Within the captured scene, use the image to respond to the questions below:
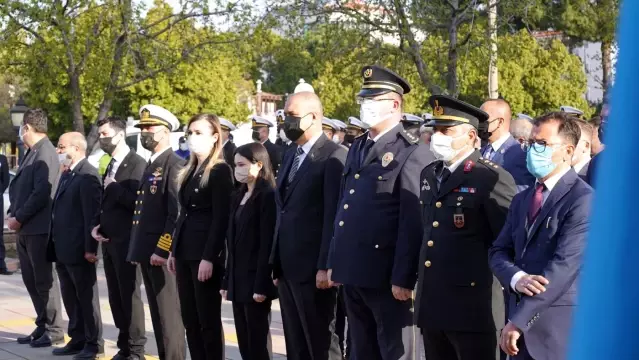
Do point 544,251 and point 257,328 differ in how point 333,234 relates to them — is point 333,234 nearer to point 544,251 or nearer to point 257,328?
point 257,328

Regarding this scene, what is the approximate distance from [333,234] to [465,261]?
1.07m

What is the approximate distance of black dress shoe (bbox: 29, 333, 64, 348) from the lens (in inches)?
346

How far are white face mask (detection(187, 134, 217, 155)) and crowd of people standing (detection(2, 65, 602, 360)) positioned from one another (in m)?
0.02

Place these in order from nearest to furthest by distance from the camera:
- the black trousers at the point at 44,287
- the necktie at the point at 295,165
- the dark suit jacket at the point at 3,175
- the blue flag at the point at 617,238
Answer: the blue flag at the point at 617,238 → the necktie at the point at 295,165 → the black trousers at the point at 44,287 → the dark suit jacket at the point at 3,175

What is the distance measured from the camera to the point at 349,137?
13.2 m

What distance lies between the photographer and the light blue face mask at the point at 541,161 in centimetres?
445

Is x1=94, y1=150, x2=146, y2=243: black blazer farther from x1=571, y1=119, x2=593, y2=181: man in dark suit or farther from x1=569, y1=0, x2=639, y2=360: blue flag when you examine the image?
x1=569, y1=0, x2=639, y2=360: blue flag

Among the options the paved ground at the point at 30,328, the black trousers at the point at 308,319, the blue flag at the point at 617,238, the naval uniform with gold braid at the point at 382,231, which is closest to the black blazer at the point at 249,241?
the black trousers at the point at 308,319

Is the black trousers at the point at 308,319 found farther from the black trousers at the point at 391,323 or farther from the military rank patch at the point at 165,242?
the military rank patch at the point at 165,242

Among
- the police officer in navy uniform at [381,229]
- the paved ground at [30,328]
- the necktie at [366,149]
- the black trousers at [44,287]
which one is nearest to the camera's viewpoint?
the police officer in navy uniform at [381,229]

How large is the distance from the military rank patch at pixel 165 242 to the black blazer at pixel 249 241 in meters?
0.70

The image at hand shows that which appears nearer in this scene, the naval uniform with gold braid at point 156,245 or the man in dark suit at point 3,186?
the naval uniform with gold braid at point 156,245

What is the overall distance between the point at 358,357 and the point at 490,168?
1485mm

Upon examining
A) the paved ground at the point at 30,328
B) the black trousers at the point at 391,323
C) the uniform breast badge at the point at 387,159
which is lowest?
the paved ground at the point at 30,328
